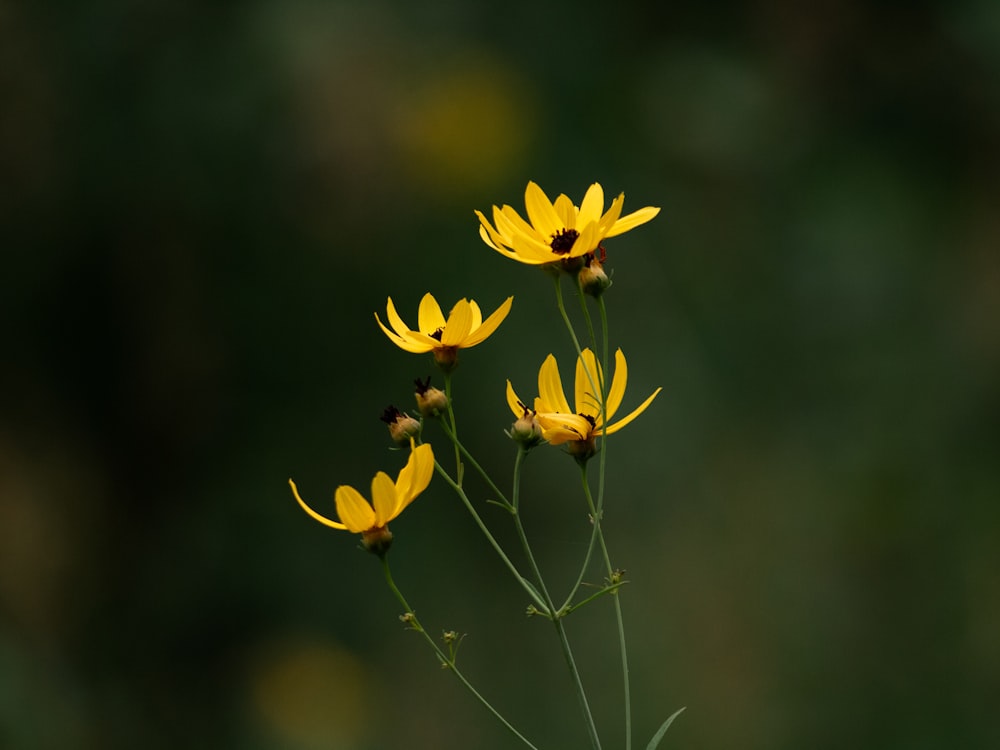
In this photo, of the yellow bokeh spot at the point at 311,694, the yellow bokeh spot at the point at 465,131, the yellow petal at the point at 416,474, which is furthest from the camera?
the yellow bokeh spot at the point at 465,131

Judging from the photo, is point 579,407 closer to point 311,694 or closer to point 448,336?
point 448,336

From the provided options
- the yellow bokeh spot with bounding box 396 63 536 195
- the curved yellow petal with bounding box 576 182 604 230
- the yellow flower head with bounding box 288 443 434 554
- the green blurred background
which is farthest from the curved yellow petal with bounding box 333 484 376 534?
the yellow bokeh spot with bounding box 396 63 536 195

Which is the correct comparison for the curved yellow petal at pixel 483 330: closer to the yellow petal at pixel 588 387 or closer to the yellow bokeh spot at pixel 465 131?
the yellow petal at pixel 588 387

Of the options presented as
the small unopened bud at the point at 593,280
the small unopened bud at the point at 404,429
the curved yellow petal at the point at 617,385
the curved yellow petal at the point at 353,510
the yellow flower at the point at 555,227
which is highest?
the yellow flower at the point at 555,227

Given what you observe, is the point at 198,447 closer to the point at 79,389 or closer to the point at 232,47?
the point at 79,389

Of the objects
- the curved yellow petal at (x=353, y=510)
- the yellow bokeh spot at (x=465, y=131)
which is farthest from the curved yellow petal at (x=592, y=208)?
the yellow bokeh spot at (x=465, y=131)

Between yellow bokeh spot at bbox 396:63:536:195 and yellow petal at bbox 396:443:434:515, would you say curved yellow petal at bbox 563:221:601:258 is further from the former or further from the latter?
yellow bokeh spot at bbox 396:63:536:195
